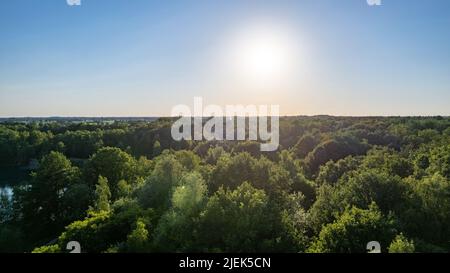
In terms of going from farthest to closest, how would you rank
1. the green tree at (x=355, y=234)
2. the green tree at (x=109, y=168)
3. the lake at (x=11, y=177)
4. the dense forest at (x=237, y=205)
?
1. the lake at (x=11, y=177)
2. the green tree at (x=109, y=168)
3. the dense forest at (x=237, y=205)
4. the green tree at (x=355, y=234)

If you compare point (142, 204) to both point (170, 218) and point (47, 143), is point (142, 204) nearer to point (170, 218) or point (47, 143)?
point (170, 218)

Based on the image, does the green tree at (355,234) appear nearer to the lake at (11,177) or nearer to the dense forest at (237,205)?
the dense forest at (237,205)

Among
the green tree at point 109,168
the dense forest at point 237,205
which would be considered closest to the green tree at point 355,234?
the dense forest at point 237,205

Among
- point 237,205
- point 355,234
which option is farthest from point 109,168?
point 355,234

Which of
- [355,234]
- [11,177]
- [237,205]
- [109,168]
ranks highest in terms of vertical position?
[237,205]

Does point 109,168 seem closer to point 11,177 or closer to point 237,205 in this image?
point 237,205

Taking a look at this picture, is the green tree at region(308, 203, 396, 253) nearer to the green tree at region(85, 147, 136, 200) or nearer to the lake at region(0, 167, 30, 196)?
the green tree at region(85, 147, 136, 200)

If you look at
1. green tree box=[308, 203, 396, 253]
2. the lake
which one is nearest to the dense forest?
green tree box=[308, 203, 396, 253]

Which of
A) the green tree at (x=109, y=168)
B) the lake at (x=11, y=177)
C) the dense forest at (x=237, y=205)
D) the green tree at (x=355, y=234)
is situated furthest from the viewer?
the lake at (x=11, y=177)
